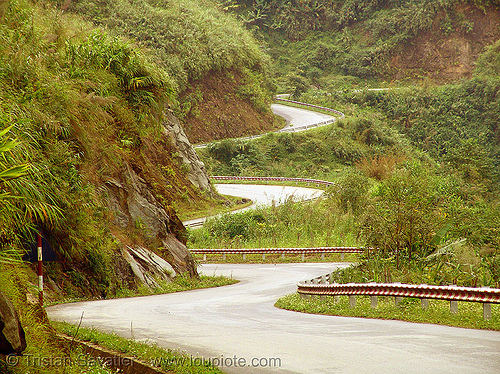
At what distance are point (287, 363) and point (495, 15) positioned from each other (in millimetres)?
90715

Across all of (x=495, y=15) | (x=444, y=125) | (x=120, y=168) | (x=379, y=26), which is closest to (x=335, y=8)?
(x=379, y=26)

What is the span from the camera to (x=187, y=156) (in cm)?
3903

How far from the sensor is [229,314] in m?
12.5

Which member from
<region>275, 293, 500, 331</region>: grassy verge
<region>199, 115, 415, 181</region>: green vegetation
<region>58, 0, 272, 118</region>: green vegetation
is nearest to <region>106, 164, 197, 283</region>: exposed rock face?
<region>275, 293, 500, 331</region>: grassy verge

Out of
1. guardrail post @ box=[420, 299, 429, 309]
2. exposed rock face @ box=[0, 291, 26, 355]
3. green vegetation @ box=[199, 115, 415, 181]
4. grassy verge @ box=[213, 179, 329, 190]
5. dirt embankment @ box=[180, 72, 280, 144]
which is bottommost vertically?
guardrail post @ box=[420, 299, 429, 309]

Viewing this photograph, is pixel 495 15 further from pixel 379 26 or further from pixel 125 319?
pixel 125 319

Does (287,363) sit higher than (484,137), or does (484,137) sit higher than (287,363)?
(484,137)

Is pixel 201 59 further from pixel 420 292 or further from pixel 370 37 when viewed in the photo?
pixel 420 292

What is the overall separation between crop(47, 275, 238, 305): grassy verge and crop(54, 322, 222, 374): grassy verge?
12.7 feet

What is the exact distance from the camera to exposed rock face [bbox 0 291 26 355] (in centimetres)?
558

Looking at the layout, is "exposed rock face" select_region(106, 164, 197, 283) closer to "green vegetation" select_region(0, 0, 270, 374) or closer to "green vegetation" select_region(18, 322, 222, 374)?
"green vegetation" select_region(0, 0, 270, 374)

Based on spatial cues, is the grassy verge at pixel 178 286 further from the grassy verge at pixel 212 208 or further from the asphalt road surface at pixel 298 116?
the asphalt road surface at pixel 298 116

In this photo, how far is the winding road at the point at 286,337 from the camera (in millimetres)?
7203

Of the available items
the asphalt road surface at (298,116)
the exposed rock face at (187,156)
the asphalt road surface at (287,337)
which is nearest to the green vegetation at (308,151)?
the asphalt road surface at (298,116)
